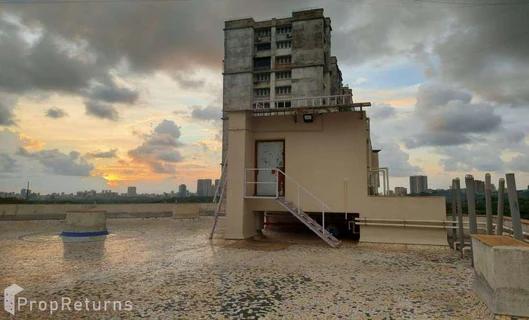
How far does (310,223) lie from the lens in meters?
14.1

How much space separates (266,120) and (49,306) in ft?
38.9

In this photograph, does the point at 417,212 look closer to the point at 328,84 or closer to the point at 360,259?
the point at 360,259

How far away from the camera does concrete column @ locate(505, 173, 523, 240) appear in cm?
802

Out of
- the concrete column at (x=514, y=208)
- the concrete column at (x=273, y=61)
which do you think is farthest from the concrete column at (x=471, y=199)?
the concrete column at (x=273, y=61)

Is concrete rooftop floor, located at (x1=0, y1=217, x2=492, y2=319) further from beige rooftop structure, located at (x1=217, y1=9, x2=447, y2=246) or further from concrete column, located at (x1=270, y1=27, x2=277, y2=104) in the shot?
concrete column, located at (x1=270, y1=27, x2=277, y2=104)

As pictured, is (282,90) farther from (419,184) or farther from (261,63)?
(419,184)

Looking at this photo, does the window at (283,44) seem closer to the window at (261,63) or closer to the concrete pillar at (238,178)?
the window at (261,63)

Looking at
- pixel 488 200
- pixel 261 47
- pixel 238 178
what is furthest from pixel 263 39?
pixel 488 200

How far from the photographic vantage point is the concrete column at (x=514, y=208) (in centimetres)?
802

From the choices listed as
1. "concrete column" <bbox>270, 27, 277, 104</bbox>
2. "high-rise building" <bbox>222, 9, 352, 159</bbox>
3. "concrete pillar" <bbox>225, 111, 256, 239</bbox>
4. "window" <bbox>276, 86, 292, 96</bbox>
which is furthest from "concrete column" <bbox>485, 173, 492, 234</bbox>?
"window" <bbox>276, 86, 292, 96</bbox>

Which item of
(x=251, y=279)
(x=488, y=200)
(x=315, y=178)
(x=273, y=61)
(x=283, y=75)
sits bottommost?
(x=251, y=279)

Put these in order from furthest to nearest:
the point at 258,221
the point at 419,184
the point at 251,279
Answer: the point at 419,184 < the point at 258,221 < the point at 251,279

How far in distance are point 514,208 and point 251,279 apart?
21.9ft

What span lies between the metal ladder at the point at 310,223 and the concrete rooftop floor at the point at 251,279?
532 millimetres
